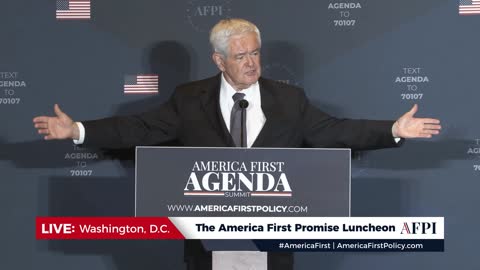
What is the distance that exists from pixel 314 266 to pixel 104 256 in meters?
1.02

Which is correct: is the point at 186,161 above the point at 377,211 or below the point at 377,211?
above

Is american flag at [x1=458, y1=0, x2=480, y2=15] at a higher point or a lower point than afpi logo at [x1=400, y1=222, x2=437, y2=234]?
higher

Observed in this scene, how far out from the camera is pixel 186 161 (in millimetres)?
4020

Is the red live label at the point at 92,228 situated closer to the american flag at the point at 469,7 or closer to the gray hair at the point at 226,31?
the gray hair at the point at 226,31

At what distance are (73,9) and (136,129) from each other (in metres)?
0.71

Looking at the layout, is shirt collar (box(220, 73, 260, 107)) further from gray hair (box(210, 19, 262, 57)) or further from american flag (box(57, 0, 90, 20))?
american flag (box(57, 0, 90, 20))

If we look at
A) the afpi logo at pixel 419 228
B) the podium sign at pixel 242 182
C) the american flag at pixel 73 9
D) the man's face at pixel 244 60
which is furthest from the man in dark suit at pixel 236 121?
the american flag at pixel 73 9

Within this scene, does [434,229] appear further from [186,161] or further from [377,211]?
[186,161]

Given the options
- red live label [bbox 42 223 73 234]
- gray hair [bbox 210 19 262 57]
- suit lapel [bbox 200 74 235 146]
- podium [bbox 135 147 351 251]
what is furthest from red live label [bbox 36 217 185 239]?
gray hair [bbox 210 19 262 57]

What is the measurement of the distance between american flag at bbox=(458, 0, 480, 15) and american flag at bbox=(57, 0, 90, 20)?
1796mm

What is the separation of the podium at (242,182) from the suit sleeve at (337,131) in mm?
274

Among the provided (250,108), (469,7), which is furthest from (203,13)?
(469,7)

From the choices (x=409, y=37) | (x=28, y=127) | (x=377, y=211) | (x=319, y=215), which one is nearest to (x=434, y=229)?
(x=377, y=211)

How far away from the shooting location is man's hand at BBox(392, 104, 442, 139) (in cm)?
404
